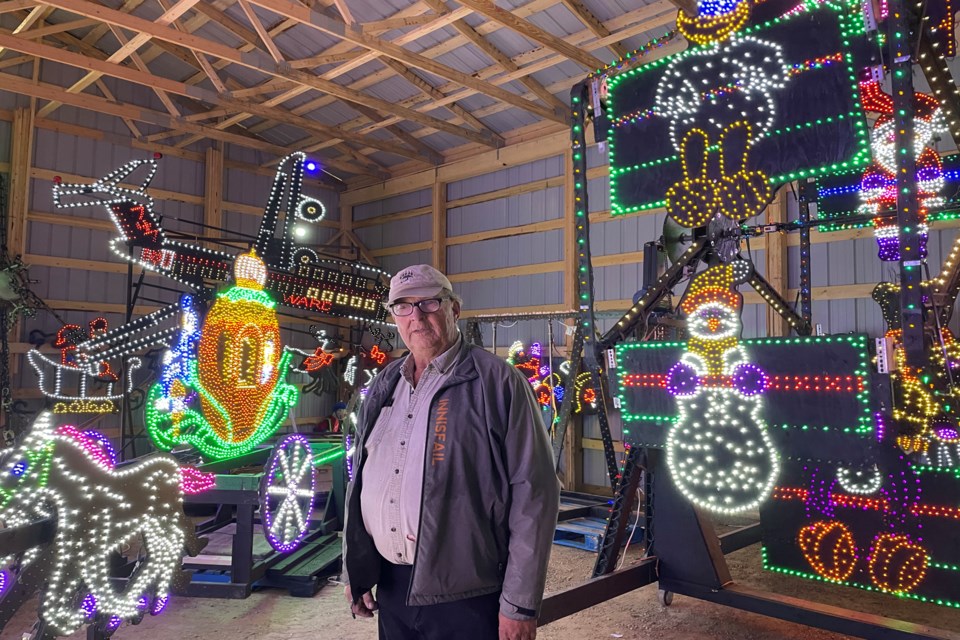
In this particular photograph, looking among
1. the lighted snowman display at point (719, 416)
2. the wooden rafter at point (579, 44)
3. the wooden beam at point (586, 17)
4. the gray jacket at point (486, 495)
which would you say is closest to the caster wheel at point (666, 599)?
the lighted snowman display at point (719, 416)

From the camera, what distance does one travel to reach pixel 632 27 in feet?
27.7

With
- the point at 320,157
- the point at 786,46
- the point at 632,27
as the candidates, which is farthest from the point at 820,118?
the point at 320,157

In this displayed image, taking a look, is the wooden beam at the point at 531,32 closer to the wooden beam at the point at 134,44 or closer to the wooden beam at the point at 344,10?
the wooden beam at the point at 344,10

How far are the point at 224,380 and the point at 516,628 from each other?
4455 millimetres

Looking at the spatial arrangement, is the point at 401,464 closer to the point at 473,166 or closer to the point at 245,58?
the point at 245,58

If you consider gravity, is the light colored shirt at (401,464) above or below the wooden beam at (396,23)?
below

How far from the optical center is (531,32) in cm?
816

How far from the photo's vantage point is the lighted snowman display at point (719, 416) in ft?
13.0

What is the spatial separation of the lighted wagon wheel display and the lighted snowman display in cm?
314

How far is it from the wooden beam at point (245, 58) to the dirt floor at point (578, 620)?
231 inches

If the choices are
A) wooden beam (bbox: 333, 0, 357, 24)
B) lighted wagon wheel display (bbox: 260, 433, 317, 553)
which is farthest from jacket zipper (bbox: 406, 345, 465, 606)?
wooden beam (bbox: 333, 0, 357, 24)

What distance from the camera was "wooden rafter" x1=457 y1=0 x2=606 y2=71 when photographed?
7.58 meters

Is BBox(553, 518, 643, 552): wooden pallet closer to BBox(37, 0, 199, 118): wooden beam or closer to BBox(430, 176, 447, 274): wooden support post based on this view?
BBox(430, 176, 447, 274): wooden support post

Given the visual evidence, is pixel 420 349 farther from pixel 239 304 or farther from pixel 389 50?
pixel 389 50
